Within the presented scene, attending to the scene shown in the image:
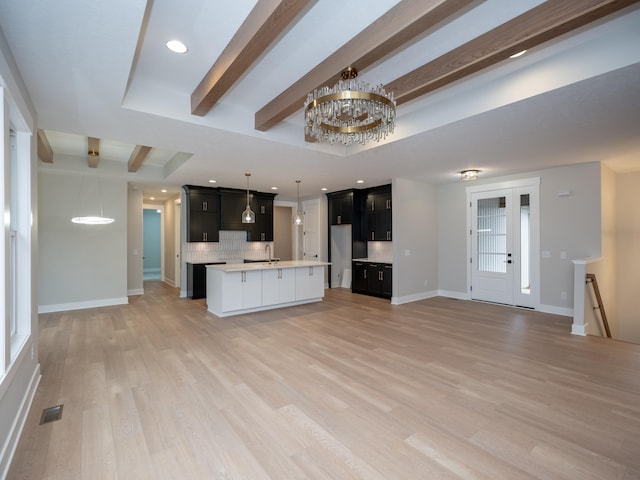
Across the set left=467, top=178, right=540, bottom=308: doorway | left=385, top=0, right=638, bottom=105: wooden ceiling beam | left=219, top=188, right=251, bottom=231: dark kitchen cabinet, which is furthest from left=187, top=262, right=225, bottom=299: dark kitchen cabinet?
left=467, top=178, right=540, bottom=308: doorway

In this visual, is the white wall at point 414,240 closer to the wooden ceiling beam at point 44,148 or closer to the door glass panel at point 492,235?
the door glass panel at point 492,235

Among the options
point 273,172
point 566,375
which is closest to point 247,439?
point 566,375

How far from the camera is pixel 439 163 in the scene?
5.11 m

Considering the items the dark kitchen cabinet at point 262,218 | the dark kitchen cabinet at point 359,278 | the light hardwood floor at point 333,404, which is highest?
the dark kitchen cabinet at point 262,218

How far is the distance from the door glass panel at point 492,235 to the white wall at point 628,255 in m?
1.99

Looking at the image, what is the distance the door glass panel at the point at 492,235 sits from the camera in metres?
6.29

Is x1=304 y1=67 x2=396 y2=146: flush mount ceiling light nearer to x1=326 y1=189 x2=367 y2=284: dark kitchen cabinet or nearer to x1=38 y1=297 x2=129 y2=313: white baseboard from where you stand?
x1=326 y1=189 x2=367 y2=284: dark kitchen cabinet

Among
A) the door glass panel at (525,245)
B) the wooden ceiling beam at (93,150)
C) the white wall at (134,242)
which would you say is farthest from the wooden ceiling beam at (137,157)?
the door glass panel at (525,245)

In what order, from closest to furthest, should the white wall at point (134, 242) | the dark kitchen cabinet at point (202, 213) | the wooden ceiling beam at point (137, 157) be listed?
the wooden ceiling beam at point (137, 157) → the dark kitchen cabinet at point (202, 213) → the white wall at point (134, 242)

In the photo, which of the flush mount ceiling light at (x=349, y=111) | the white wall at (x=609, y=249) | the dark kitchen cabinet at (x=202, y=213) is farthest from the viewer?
the dark kitchen cabinet at (x=202, y=213)

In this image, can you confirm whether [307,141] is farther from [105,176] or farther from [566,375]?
[105,176]

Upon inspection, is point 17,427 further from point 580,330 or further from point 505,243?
point 505,243

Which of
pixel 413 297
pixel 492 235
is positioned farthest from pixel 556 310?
pixel 413 297

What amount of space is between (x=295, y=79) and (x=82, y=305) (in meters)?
6.16
